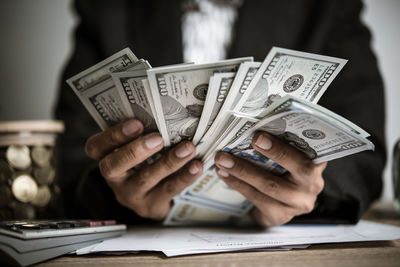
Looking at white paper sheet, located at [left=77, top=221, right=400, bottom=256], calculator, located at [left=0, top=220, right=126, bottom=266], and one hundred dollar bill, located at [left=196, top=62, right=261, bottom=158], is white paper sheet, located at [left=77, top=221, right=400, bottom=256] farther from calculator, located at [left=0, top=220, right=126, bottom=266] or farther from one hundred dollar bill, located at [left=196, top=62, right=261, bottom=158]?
one hundred dollar bill, located at [left=196, top=62, right=261, bottom=158]

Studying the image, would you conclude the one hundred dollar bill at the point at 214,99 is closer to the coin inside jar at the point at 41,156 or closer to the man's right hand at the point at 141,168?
the man's right hand at the point at 141,168

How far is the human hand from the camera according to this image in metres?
0.58

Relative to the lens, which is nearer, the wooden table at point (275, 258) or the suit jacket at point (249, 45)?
the wooden table at point (275, 258)

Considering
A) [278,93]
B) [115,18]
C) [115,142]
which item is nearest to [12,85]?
[115,18]

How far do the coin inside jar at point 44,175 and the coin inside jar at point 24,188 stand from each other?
0.05 feet

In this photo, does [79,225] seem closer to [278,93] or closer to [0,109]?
[278,93]

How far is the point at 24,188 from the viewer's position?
81 centimetres

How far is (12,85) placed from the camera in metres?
1.64

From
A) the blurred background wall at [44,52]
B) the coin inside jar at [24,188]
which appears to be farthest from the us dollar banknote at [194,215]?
the blurred background wall at [44,52]

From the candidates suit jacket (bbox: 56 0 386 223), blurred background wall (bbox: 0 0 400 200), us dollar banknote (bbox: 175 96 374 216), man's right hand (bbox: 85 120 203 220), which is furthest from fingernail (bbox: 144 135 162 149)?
blurred background wall (bbox: 0 0 400 200)

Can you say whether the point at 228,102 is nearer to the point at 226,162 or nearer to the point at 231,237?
the point at 226,162

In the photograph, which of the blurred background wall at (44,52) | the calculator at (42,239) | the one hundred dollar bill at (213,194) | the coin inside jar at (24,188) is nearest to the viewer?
the calculator at (42,239)

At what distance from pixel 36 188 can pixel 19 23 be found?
3.89 feet

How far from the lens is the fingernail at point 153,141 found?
601mm
